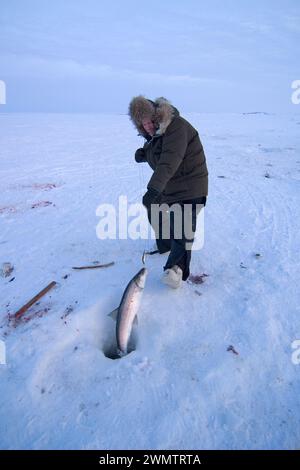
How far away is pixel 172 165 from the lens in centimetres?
337

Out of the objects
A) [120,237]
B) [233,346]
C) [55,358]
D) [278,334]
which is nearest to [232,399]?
[233,346]

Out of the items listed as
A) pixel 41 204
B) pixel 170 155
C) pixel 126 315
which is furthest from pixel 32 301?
pixel 41 204

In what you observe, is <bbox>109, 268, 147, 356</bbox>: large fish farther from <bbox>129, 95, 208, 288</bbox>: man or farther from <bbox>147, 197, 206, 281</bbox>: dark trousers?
<bbox>147, 197, 206, 281</bbox>: dark trousers

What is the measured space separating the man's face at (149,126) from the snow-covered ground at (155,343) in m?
1.70

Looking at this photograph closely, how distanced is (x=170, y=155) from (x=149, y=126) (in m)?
0.46

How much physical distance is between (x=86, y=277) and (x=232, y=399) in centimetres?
229

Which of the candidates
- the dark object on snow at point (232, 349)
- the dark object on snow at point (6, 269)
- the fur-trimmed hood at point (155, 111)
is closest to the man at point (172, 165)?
the fur-trimmed hood at point (155, 111)

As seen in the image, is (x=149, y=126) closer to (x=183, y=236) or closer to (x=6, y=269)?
(x=183, y=236)

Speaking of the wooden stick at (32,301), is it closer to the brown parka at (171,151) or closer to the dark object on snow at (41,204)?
the brown parka at (171,151)

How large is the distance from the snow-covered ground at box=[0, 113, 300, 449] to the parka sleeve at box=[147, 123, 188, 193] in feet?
4.29

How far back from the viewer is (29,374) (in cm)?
294

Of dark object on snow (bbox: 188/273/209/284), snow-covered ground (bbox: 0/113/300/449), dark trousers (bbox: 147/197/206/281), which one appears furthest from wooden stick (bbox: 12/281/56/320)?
dark object on snow (bbox: 188/273/209/284)

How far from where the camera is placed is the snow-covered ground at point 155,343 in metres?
2.51

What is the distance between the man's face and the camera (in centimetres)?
350
